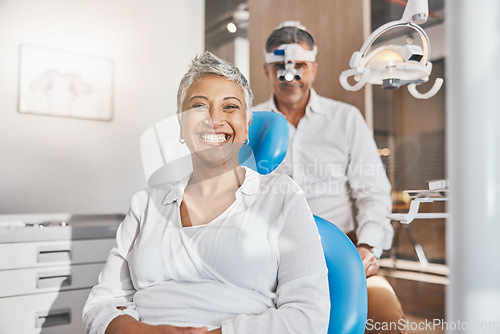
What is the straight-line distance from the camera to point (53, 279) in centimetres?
158

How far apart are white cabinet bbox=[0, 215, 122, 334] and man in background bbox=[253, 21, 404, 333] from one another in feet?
2.81

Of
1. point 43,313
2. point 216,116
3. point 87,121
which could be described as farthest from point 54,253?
point 216,116

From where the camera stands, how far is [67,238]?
5.31 ft

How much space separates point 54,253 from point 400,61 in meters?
1.39

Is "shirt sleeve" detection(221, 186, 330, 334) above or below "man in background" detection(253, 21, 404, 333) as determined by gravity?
below

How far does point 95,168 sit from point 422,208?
1.47 meters

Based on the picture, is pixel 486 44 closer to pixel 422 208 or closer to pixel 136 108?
pixel 422 208

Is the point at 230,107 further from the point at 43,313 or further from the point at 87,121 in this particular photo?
the point at 87,121

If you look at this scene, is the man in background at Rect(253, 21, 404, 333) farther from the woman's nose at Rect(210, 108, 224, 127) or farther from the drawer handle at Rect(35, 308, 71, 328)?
the drawer handle at Rect(35, 308, 71, 328)

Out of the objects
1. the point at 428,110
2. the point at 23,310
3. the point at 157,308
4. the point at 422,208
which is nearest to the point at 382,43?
the point at 428,110

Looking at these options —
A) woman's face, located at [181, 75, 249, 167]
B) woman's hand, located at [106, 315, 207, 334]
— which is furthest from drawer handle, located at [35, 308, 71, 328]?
woman's face, located at [181, 75, 249, 167]

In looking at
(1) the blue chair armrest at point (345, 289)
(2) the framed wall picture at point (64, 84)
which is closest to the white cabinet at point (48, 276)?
(2) the framed wall picture at point (64, 84)

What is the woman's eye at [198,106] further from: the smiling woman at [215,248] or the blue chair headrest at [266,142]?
the blue chair headrest at [266,142]

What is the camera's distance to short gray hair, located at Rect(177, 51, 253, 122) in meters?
0.98
